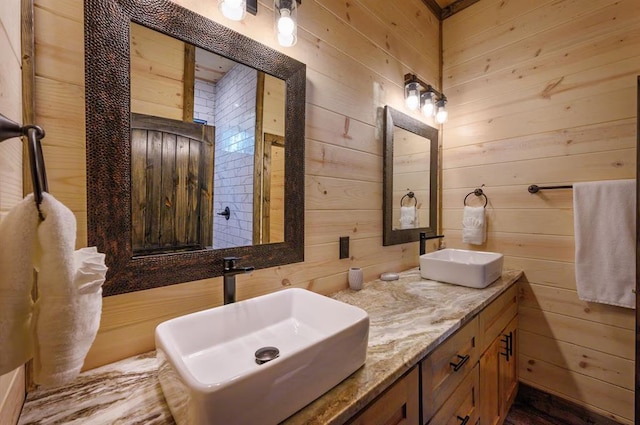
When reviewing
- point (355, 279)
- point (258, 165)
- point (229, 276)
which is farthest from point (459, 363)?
point (258, 165)

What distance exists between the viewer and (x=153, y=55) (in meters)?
0.83

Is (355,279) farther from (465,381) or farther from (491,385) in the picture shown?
(491,385)

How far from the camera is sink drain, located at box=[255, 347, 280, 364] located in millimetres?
758

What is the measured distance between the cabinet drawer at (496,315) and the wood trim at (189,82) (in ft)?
4.54

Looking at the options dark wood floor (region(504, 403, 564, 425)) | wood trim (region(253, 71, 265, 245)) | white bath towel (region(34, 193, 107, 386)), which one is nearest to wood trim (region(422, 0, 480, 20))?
wood trim (region(253, 71, 265, 245))

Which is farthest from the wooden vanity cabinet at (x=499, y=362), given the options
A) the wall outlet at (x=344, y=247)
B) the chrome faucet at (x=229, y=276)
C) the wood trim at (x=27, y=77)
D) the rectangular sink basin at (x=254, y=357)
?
the wood trim at (x=27, y=77)

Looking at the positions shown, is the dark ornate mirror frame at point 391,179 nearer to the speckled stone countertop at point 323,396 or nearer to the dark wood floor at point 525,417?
the speckled stone countertop at point 323,396

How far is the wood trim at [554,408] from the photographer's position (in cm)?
155

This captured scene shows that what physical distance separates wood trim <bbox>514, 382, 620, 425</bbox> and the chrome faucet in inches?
77.0

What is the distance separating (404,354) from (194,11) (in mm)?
1234

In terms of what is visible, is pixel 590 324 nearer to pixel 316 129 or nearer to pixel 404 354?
pixel 404 354

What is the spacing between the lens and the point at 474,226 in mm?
1879

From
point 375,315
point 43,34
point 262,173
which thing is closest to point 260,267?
point 262,173

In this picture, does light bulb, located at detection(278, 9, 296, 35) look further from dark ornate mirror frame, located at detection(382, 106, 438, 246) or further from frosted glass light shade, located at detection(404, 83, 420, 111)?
frosted glass light shade, located at detection(404, 83, 420, 111)
